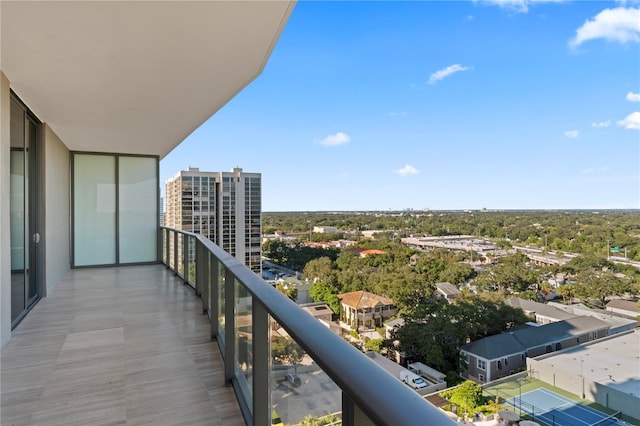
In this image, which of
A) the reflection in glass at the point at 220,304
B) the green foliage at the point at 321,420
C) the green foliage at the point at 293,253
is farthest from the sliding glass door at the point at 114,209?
the green foliage at the point at 321,420

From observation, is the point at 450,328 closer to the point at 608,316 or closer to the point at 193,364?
the point at 608,316

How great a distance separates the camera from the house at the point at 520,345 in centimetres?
580

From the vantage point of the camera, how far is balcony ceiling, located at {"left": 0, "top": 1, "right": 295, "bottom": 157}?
2906 mm

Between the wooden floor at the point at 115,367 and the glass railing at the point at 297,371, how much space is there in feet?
1.31

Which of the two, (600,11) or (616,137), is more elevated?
(600,11)

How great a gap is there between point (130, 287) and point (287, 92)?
32820 mm

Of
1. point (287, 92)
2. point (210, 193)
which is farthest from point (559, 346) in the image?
point (287, 92)

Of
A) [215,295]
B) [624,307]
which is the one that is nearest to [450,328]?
[624,307]

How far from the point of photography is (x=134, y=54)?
369 centimetres

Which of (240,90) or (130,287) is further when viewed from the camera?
Answer: (130,287)

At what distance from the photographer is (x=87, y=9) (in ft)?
9.34

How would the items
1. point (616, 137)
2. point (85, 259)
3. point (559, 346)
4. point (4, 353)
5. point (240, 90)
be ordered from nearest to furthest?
point (4, 353) → point (240, 90) → point (559, 346) → point (85, 259) → point (616, 137)

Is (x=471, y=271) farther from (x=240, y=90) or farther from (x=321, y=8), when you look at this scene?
(x=321, y=8)

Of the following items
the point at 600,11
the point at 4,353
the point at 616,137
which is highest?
the point at 600,11
